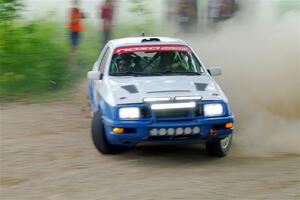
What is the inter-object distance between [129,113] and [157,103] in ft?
1.17

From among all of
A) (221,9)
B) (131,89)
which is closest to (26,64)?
(221,9)

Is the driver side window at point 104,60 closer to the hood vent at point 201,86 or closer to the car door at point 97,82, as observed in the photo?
the car door at point 97,82

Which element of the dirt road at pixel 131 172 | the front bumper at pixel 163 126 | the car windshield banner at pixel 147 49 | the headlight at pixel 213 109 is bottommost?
the dirt road at pixel 131 172

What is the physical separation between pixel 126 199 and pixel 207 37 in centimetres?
938

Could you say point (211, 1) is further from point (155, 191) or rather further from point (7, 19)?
point (155, 191)

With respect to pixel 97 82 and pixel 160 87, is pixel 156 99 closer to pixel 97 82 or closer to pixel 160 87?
pixel 160 87

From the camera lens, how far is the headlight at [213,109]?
710 centimetres

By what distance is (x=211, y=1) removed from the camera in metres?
14.7

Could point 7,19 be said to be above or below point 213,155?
above

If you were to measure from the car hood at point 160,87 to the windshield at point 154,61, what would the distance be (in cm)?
27

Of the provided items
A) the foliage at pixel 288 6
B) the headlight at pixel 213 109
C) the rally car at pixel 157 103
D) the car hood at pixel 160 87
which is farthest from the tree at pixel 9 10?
the headlight at pixel 213 109

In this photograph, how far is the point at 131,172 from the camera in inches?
269

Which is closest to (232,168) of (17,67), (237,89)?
(237,89)

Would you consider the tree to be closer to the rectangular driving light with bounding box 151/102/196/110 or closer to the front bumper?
the front bumper
